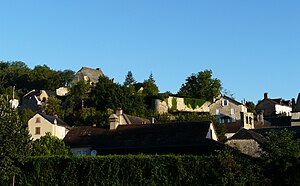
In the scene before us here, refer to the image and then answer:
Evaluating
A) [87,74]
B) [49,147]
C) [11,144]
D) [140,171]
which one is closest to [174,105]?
[87,74]

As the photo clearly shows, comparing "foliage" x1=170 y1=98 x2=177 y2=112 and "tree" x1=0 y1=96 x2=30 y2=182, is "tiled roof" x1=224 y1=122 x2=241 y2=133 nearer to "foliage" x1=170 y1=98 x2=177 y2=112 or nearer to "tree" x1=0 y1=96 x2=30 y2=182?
"foliage" x1=170 y1=98 x2=177 y2=112

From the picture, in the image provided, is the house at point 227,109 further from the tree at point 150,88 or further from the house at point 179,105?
the tree at point 150,88

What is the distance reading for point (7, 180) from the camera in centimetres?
3528

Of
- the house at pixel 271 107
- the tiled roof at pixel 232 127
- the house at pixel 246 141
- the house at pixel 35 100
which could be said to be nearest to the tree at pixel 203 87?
the house at pixel 271 107

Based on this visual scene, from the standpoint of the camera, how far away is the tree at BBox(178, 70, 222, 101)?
92.1 m

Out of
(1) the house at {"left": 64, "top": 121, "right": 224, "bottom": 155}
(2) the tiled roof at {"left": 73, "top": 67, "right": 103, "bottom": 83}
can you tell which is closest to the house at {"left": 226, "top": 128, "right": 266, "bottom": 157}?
(1) the house at {"left": 64, "top": 121, "right": 224, "bottom": 155}

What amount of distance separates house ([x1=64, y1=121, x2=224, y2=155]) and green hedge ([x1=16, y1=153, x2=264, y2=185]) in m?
7.82

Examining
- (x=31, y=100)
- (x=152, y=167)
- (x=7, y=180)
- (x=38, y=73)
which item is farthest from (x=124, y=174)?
(x=38, y=73)

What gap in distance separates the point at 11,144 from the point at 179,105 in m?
54.4

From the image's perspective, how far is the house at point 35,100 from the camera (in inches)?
3334

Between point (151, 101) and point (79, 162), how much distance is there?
51.2 meters

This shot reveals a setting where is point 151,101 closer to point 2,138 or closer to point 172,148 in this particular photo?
point 172,148

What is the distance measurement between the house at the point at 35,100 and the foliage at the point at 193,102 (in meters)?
24.1

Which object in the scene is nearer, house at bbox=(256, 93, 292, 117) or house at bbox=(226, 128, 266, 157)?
house at bbox=(226, 128, 266, 157)
